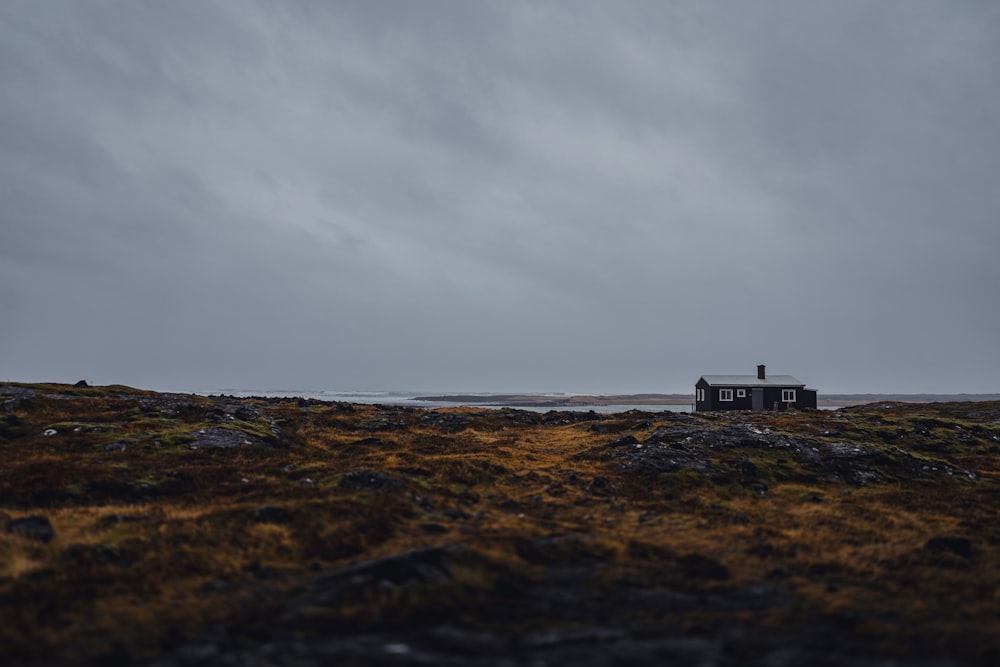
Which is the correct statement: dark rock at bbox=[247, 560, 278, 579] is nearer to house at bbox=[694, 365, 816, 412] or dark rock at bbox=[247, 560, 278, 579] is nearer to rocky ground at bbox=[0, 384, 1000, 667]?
rocky ground at bbox=[0, 384, 1000, 667]

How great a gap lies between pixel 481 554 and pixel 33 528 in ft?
43.2

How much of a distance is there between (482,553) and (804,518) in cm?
1374

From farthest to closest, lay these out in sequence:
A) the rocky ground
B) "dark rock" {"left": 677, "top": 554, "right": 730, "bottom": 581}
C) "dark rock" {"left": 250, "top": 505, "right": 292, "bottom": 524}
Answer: "dark rock" {"left": 250, "top": 505, "right": 292, "bottom": 524}
"dark rock" {"left": 677, "top": 554, "right": 730, "bottom": 581}
the rocky ground

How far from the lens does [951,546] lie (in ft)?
51.6

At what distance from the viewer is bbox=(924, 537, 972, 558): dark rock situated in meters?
15.4

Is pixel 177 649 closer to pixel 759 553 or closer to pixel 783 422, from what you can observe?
pixel 759 553

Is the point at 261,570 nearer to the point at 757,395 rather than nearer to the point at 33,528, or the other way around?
the point at 33,528

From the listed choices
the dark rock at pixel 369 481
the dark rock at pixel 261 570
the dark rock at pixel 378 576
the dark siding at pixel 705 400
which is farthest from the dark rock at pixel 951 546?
the dark siding at pixel 705 400

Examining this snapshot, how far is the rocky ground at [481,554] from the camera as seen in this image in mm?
9805

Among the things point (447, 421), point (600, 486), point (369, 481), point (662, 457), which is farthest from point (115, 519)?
point (447, 421)

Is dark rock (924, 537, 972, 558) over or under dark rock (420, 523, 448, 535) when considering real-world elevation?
over

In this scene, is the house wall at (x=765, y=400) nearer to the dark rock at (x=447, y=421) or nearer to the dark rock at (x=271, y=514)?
the dark rock at (x=447, y=421)

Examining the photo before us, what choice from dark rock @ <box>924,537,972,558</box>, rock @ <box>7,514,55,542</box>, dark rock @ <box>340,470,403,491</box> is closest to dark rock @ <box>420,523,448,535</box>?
dark rock @ <box>340,470,403,491</box>

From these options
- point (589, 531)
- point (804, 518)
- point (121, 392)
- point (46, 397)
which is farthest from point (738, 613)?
point (121, 392)
